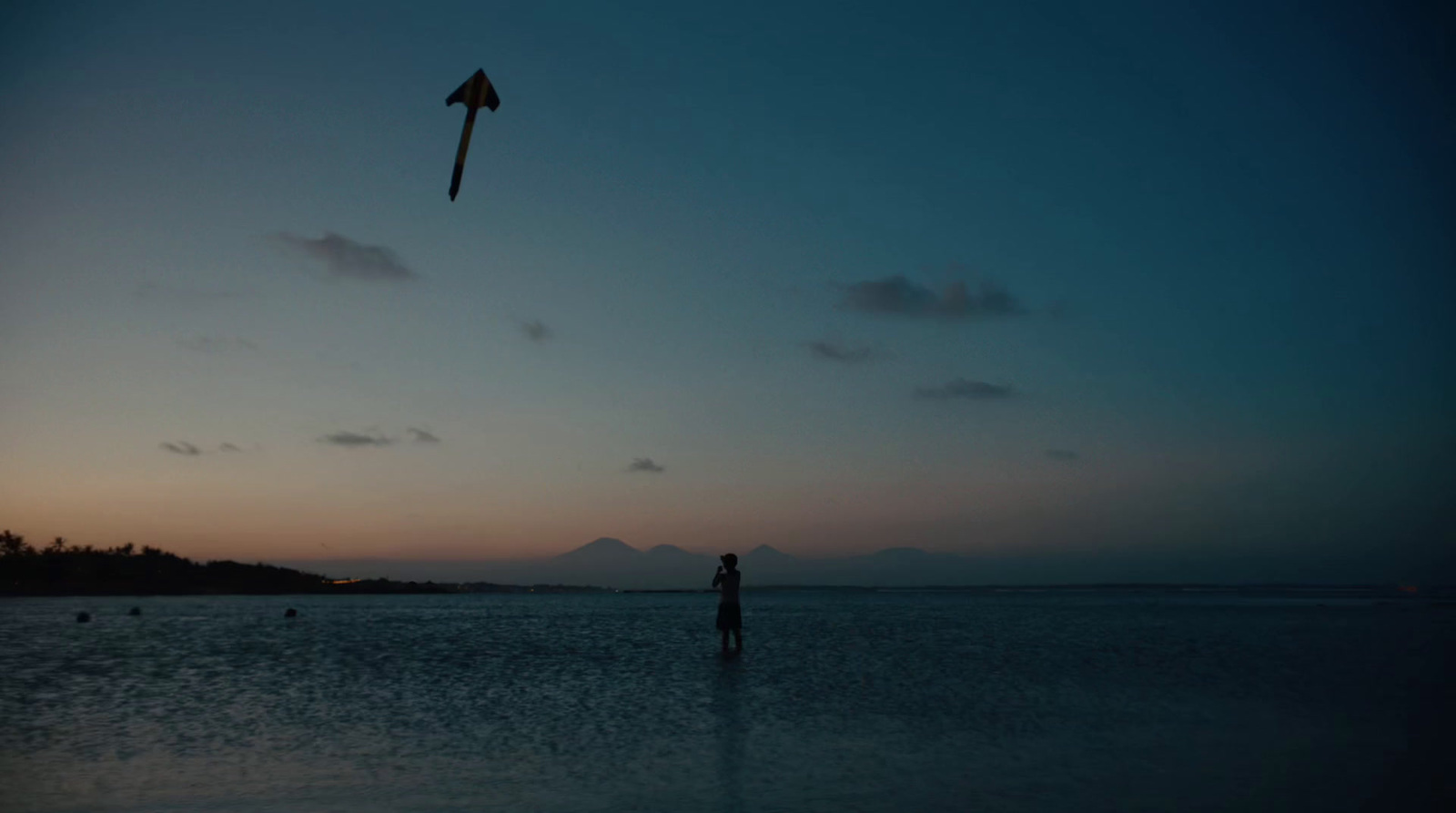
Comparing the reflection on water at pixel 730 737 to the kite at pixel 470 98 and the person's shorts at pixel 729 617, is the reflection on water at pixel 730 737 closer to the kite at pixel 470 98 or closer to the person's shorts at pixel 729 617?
the person's shorts at pixel 729 617

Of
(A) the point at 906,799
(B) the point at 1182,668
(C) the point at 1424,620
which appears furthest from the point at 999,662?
(C) the point at 1424,620

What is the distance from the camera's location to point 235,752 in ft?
33.8

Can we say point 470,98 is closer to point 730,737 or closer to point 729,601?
point 730,737

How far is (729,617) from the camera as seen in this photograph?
23.7 m

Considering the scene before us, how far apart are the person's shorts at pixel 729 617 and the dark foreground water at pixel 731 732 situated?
3.45ft

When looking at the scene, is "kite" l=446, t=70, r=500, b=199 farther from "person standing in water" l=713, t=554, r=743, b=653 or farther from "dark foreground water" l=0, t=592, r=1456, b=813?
Answer: "person standing in water" l=713, t=554, r=743, b=653

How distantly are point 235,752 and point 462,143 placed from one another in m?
7.34

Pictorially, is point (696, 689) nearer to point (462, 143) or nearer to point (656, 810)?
point (656, 810)

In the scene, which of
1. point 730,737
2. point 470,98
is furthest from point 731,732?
point 470,98

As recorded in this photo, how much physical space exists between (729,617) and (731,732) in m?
12.2

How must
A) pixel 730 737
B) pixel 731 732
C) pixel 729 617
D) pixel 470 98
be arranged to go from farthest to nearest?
pixel 729 617
pixel 731 732
pixel 730 737
pixel 470 98

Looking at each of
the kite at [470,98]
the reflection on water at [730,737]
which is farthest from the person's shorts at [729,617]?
the kite at [470,98]

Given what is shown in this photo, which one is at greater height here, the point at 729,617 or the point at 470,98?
the point at 470,98

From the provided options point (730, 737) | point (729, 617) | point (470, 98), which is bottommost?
point (730, 737)
